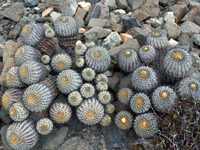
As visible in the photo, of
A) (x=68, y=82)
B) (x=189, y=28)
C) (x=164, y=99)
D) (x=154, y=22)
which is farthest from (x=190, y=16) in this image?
(x=68, y=82)

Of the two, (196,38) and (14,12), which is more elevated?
(14,12)

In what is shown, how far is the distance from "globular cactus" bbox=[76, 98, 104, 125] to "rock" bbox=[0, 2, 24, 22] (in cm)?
361

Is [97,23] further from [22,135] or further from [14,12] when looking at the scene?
[22,135]

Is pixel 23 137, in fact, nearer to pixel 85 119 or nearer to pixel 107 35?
pixel 85 119

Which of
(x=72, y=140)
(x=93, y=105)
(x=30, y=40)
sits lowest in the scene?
(x=72, y=140)

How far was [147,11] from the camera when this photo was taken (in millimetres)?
5816

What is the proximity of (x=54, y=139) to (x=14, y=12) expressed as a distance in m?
3.85

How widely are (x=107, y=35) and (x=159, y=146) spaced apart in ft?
10.1

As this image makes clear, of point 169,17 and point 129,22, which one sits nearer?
point 129,22

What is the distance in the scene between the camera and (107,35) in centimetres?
524

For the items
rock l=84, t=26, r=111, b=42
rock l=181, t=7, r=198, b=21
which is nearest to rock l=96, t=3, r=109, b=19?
rock l=84, t=26, r=111, b=42

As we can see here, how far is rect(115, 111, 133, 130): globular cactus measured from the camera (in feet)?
11.4

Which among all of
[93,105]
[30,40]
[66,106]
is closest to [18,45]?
[30,40]

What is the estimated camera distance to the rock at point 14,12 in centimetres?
553
